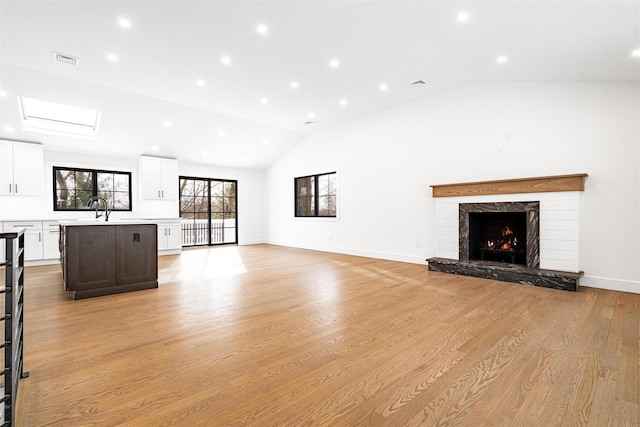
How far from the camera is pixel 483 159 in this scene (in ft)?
16.2

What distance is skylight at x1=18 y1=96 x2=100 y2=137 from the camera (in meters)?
5.67

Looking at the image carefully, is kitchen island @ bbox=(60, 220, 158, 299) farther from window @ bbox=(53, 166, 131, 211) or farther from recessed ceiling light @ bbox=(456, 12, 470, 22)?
recessed ceiling light @ bbox=(456, 12, 470, 22)

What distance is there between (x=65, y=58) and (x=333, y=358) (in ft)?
16.4

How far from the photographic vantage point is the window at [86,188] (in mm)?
6625

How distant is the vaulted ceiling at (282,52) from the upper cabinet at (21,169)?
0.71 feet

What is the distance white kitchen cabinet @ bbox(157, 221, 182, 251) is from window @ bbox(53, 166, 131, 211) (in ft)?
3.43

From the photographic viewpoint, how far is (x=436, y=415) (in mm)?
1495

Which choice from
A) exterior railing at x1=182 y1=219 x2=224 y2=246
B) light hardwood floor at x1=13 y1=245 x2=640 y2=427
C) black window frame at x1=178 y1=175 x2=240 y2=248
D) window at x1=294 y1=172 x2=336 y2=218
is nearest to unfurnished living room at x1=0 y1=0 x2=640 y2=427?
light hardwood floor at x1=13 y1=245 x2=640 y2=427

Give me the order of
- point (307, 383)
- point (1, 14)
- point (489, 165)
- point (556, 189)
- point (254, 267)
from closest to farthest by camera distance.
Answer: point (307, 383), point (1, 14), point (556, 189), point (489, 165), point (254, 267)

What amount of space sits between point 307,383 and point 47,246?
21.3 feet

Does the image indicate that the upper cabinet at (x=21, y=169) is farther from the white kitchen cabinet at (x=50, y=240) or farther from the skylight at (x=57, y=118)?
the white kitchen cabinet at (x=50, y=240)

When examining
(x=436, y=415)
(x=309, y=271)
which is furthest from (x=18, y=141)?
(x=436, y=415)

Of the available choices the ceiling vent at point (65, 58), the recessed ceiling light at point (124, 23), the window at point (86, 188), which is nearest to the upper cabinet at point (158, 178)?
the window at point (86, 188)

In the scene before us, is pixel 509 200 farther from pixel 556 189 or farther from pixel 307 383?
pixel 307 383
